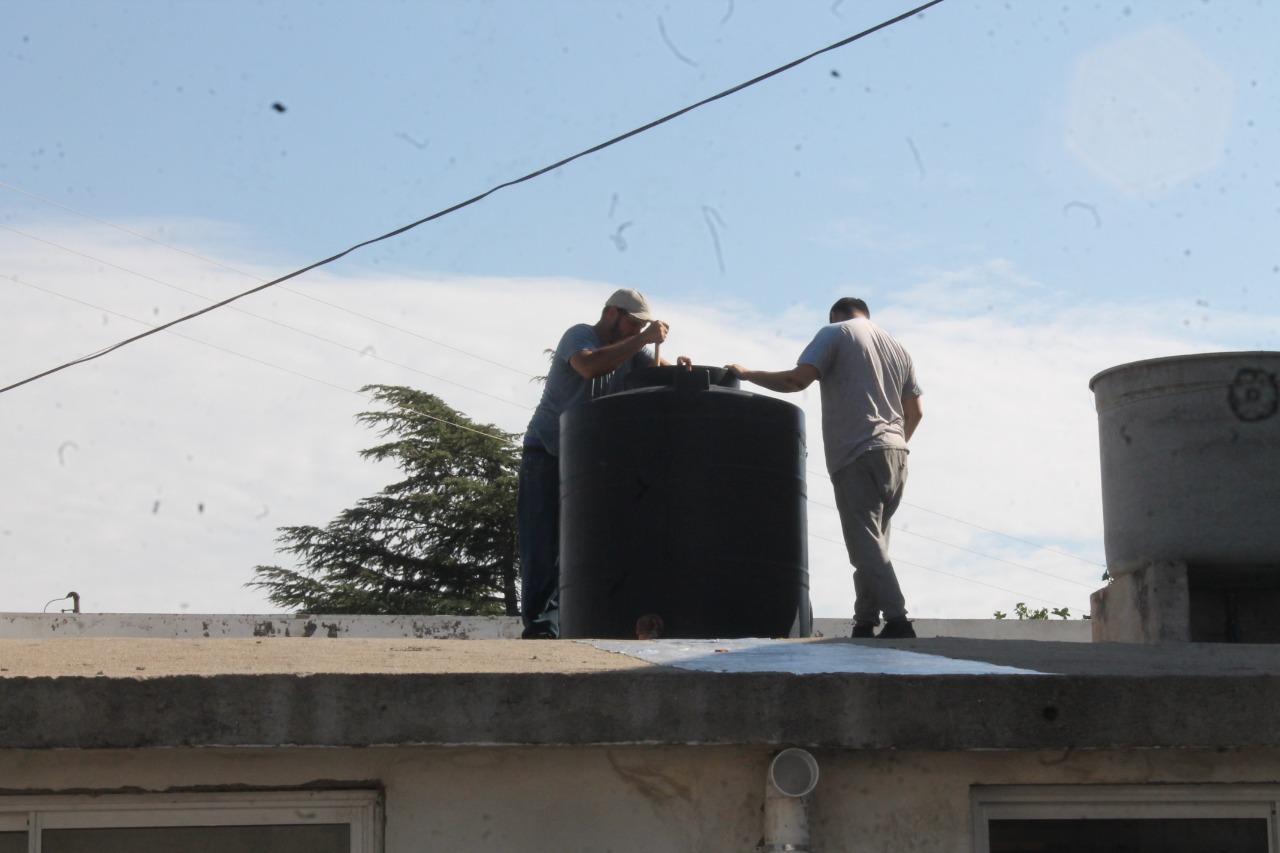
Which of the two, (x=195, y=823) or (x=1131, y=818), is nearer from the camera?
(x=195, y=823)

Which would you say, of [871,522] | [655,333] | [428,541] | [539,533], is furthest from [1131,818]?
[428,541]

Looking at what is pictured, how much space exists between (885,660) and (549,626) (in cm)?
256

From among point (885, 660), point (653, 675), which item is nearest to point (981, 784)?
point (885, 660)

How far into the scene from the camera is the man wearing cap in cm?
705

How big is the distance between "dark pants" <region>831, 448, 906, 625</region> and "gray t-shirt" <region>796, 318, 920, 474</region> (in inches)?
2.1

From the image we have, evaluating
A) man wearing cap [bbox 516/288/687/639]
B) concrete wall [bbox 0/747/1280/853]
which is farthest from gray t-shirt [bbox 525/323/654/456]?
concrete wall [bbox 0/747/1280/853]

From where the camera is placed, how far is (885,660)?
4.85 m

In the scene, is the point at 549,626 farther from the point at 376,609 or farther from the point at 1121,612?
the point at 376,609

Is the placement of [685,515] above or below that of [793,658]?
above

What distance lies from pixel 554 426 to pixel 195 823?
312 cm

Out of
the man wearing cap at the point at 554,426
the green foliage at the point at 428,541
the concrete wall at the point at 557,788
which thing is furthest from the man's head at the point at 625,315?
the green foliage at the point at 428,541

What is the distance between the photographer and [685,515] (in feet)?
21.0

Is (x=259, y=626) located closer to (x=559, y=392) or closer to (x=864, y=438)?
(x=559, y=392)

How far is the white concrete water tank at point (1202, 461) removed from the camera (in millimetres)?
7555
